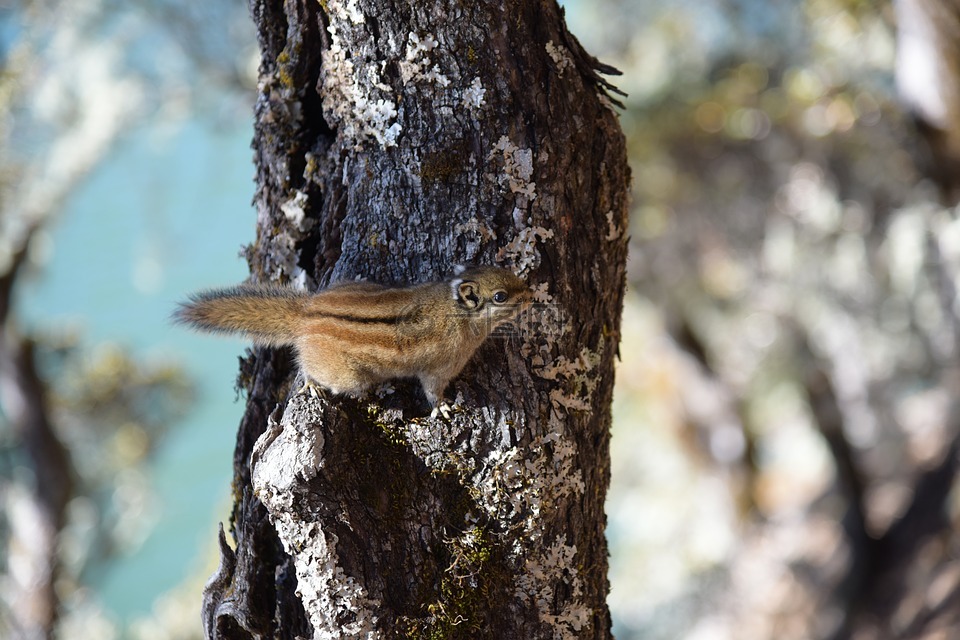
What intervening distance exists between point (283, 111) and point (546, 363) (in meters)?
0.67

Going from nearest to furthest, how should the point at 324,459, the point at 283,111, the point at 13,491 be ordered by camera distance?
the point at 324,459
the point at 283,111
the point at 13,491

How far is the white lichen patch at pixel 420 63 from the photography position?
1.38 metres

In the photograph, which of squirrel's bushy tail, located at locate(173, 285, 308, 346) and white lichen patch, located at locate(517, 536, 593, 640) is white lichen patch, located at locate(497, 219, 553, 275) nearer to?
squirrel's bushy tail, located at locate(173, 285, 308, 346)

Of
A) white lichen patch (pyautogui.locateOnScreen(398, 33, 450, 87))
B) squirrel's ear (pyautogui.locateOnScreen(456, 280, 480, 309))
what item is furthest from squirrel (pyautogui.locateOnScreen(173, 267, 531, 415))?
white lichen patch (pyautogui.locateOnScreen(398, 33, 450, 87))

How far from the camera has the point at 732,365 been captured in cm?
736

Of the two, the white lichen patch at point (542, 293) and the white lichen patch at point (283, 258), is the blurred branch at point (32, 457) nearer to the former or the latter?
the white lichen patch at point (283, 258)

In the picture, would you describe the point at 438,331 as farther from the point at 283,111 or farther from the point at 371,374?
the point at 283,111

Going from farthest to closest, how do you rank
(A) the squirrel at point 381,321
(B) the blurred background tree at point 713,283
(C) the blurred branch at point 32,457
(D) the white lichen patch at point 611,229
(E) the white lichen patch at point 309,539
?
1. (B) the blurred background tree at point 713,283
2. (C) the blurred branch at point 32,457
3. (D) the white lichen patch at point 611,229
4. (A) the squirrel at point 381,321
5. (E) the white lichen patch at point 309,539

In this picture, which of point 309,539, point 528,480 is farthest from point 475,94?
point 309,539

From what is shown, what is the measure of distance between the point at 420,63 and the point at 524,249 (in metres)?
0.35

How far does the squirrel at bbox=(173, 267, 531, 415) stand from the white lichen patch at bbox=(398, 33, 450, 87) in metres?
0.32

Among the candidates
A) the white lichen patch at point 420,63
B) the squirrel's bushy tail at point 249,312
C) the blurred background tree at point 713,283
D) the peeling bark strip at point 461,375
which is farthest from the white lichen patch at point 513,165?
the blurred background tree at point 713,283

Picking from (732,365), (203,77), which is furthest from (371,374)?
(732,365)

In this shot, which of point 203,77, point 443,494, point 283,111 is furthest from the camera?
point 203,77
